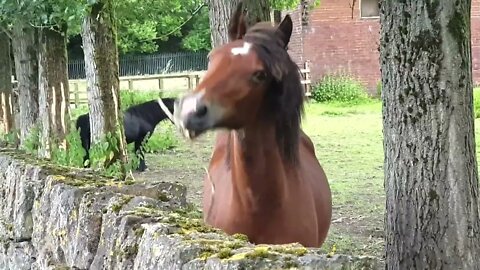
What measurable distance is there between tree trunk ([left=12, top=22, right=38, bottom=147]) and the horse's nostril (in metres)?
9.55

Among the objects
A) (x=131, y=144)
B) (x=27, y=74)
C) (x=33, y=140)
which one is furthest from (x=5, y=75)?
A: (x=33, y=140)

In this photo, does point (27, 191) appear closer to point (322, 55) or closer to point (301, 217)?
point (301, 217)

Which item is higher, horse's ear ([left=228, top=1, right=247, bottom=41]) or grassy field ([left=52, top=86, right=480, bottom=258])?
horse's ear ([left=228, top=1, right=247, bottom=41])

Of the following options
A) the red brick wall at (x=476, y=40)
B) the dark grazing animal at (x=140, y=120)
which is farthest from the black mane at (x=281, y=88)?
the red brick wall at (x=476, y=40)

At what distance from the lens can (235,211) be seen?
4.37m

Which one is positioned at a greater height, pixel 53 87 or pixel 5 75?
pixel 5 75

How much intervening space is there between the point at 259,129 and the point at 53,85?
7782 millimetres

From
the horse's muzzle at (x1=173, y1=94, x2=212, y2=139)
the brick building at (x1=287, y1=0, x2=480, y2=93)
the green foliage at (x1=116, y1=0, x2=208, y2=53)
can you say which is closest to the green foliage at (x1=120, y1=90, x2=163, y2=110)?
the green foliage at (x1=116, y1=0, x2=208, y2=53)

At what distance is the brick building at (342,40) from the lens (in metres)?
28.1

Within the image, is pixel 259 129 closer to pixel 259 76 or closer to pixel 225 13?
pixel 259 76

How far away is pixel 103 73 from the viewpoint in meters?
10.3

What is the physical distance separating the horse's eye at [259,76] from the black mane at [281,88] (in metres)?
0.04

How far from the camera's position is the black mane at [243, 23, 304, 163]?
13.6ft

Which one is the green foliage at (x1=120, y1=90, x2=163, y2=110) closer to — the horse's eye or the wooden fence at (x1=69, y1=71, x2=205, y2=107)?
the wooden fence at (x1=69, y1=71, x2=205, y2=107)
